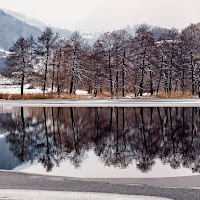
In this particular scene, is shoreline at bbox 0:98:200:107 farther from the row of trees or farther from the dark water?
the dark water

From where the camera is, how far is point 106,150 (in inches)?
403

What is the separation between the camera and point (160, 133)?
13.5 m

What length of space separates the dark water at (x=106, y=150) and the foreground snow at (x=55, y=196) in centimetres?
144

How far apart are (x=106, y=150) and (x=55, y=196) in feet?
14.3

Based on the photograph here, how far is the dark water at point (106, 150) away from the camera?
7992mm

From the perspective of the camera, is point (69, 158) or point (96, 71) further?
point (96, 71)

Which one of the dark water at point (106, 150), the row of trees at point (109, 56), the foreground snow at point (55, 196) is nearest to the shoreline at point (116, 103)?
the row of trees at point (109, 56)

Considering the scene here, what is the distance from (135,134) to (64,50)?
4212 centimetres

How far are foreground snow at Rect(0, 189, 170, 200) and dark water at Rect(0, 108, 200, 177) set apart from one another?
144cm

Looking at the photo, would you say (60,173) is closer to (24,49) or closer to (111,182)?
(111,182)

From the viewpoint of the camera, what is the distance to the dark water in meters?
7.99

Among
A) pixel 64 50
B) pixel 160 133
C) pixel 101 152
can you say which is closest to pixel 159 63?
pixel 64 50

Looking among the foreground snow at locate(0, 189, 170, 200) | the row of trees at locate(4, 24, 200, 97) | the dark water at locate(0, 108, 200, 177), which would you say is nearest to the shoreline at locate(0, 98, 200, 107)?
the row of trees at locate(4, 24, 200, 97)

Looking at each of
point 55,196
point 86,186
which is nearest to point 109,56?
point 86,186
